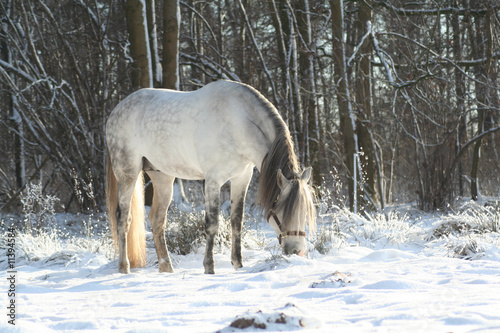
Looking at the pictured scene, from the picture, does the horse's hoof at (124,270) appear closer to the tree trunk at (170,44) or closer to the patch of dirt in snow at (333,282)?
the patch of dirt in snow at (333,282)

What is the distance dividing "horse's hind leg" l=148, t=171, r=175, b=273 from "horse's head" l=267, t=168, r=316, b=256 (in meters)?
1.41

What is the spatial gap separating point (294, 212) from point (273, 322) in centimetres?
196

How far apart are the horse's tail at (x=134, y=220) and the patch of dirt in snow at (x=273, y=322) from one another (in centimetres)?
324

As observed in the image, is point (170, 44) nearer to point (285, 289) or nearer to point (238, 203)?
point (238, 203)

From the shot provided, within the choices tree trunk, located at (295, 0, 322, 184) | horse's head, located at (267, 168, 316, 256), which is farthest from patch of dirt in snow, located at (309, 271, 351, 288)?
tree trunk, located at (295, 0, 322, 184)

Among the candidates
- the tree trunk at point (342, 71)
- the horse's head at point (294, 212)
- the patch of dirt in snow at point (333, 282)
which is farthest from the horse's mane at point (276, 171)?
the tree trunk at point (342, 71)

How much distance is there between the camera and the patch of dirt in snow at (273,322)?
87.0 inches

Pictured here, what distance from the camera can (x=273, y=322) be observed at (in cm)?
226

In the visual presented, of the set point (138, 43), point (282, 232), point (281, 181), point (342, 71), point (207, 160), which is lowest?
point (282, 232)

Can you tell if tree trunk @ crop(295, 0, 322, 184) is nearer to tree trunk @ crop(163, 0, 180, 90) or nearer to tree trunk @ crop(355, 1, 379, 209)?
tree trunk @ crop(355, 1, 379, 209)

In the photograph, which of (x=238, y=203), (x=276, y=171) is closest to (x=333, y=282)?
(x=276, y=171)

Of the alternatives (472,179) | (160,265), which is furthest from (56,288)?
(472,179)

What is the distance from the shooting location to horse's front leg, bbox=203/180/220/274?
4598 millimetres

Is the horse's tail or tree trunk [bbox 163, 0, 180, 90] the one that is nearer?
the horse's tail
